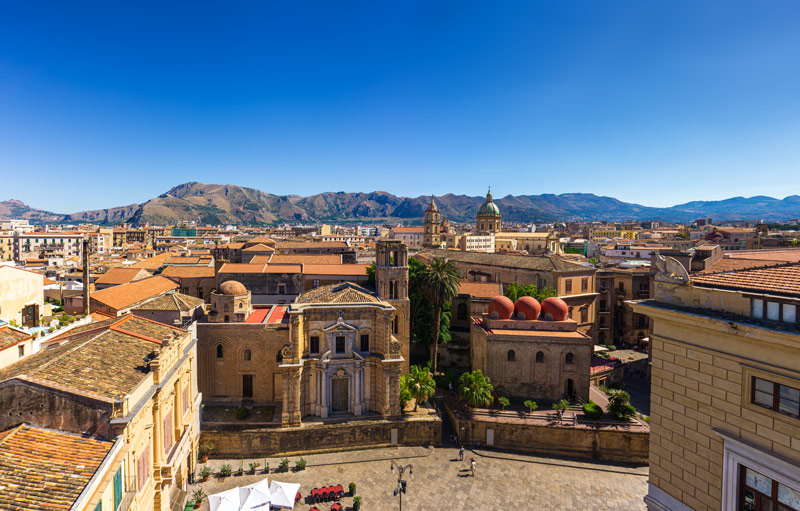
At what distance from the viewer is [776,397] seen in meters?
9.14

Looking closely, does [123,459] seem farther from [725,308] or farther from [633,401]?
[633,401]

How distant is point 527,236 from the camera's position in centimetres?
11494

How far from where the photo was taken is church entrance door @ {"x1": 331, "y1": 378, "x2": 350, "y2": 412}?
107 feet

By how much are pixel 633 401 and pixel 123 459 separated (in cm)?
4064

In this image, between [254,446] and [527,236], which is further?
[527,236]

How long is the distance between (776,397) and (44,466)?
63.9 feet

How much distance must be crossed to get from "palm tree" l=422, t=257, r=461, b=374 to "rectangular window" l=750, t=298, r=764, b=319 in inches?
1150

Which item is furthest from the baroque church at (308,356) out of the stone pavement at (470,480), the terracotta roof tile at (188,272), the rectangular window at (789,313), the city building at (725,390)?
the rectangular window at (789,313)

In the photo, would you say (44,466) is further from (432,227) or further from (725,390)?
(432,227)

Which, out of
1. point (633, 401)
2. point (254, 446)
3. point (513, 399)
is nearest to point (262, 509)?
point (254, 446)

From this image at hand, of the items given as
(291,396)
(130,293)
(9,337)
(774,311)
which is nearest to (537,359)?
(291,396)

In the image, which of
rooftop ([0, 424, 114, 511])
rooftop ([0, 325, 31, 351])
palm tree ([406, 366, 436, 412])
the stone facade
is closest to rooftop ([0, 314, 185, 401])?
rooftop ([0, 325, 31, 351])

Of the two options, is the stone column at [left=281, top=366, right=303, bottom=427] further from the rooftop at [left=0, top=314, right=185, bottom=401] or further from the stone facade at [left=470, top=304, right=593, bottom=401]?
the stone facade at [left=470, top=304, right=593, bottom=401]

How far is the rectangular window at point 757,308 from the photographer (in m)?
9.84
